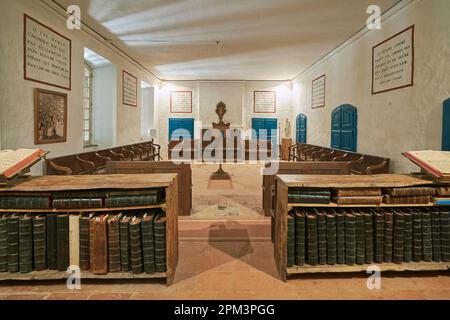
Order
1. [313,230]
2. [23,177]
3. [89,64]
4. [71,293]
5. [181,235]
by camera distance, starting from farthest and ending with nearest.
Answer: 1. [89,64]
2. [181,235]
3. [23,177]
4. [313,230]
5. [71,293]

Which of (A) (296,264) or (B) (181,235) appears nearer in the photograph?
(A) (296,264)

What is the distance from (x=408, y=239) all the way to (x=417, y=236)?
0.08 metres

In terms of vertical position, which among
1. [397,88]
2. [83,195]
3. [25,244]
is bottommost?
[25,244]

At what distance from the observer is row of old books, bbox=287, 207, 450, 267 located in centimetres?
256

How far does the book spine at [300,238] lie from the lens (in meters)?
2.55

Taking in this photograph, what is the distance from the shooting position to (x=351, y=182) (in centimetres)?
258

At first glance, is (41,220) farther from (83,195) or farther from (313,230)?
(313,230)

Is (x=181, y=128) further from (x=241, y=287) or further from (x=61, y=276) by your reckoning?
(x=241, y=287)

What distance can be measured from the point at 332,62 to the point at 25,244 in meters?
7.49

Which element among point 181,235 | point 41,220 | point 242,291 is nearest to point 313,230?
point 242,291

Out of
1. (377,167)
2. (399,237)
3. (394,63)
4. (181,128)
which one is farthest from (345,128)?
(181,128)

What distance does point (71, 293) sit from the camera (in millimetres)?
2363

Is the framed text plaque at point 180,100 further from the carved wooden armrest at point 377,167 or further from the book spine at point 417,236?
the book spine at point 417,236

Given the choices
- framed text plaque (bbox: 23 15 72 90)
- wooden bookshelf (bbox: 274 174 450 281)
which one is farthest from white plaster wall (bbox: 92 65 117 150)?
wooden bookshelf (bbox: 274 174 450 281)
